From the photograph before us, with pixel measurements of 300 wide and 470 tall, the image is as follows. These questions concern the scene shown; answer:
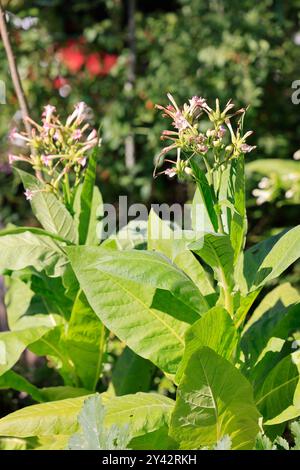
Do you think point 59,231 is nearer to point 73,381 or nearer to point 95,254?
point 95,254

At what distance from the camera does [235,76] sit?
350cm

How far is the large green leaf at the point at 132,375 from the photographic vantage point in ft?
6.10

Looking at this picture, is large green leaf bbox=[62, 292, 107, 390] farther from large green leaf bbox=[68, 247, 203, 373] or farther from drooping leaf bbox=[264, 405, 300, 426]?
drooping leaf bbox=[264, 405, 300, 426]

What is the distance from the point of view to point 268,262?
1.50 metres

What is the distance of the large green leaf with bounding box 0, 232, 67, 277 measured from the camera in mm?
1651

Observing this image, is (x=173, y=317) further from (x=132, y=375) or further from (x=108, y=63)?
(x=108, y=63)

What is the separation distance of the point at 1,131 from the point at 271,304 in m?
2.06

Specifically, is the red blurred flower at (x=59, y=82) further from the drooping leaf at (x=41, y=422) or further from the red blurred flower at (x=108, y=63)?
the drooping leaf at (x=41, y=422)

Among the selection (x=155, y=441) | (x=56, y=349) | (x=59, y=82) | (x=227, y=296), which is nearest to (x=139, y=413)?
(x=155, y=441)

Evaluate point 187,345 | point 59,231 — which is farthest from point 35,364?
point 187,345

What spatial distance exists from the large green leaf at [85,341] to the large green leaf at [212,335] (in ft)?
1.09

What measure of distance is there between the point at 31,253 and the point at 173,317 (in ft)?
1.23

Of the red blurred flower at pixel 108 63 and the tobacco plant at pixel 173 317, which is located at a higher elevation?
the red blurred flower at pixel 108 63

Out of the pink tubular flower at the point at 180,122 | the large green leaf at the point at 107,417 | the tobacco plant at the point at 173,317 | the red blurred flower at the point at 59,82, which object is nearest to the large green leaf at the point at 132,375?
the tobacco plant at the point at 173,317
